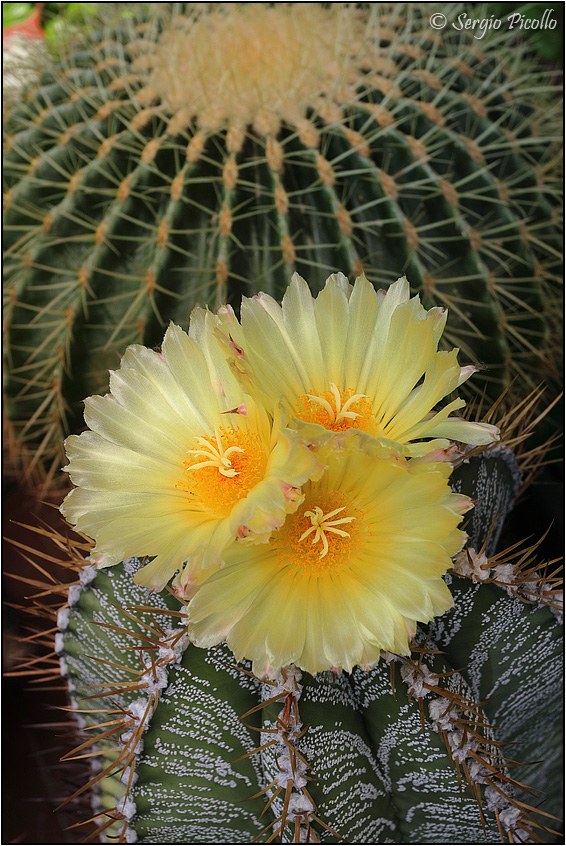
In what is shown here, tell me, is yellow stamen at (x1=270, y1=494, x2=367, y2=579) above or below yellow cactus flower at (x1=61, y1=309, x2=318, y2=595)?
below

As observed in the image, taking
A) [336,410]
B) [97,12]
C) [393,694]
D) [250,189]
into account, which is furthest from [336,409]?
[97,12]

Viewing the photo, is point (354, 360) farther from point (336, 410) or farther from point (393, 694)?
point (393, 694)

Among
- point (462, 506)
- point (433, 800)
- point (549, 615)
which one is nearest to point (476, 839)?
point (433, 800)

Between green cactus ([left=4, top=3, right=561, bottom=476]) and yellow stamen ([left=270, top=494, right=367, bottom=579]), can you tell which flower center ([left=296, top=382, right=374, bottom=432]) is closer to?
yellow stamen ([left=270, top=494, right=367, bottom=579])

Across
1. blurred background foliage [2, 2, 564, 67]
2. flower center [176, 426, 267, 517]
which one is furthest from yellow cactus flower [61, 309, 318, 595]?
blurred background foliage [2, 2, 564, 67]

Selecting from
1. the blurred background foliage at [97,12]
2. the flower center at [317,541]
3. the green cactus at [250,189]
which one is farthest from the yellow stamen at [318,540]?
the blurred background foliage at [97,12]

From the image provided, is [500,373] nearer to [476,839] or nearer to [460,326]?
[460,326]
